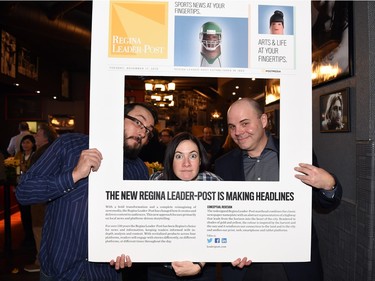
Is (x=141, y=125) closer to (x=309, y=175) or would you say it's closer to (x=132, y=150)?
(x=132, y=150)

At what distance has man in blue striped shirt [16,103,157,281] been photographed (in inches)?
46.1

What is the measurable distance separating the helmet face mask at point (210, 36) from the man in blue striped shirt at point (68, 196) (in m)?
0.28

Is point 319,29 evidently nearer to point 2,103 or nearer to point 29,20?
point 29,20

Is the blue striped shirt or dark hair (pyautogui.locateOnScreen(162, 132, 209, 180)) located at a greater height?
dark hair (pyautogui.locateOnScreen(162, 132, 209, 180))

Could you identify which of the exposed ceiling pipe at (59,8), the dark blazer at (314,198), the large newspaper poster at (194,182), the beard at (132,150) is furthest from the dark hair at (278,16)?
the exposed ceiling pipe at (59,8)

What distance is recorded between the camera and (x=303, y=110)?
112 centimetres

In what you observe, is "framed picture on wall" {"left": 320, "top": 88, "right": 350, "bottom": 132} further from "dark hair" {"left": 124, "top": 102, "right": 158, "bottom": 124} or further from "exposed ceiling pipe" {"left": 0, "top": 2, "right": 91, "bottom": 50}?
"exposed ceiling pipe" {"left": 0, "top": 2, "right": 91, "bottom": 50}

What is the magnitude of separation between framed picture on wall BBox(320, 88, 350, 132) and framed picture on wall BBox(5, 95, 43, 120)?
28.7 feet

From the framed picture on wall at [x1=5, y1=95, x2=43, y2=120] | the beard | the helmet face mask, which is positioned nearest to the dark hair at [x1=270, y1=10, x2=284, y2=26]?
the helmet face mask

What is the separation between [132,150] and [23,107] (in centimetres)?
956

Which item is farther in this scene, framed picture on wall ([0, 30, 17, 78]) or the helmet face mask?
framed picture on wall ([0, 30, 17, 78])

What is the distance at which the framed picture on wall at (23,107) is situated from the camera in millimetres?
9414

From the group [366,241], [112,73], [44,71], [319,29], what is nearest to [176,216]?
[112,73]

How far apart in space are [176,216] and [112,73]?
0.48 m
